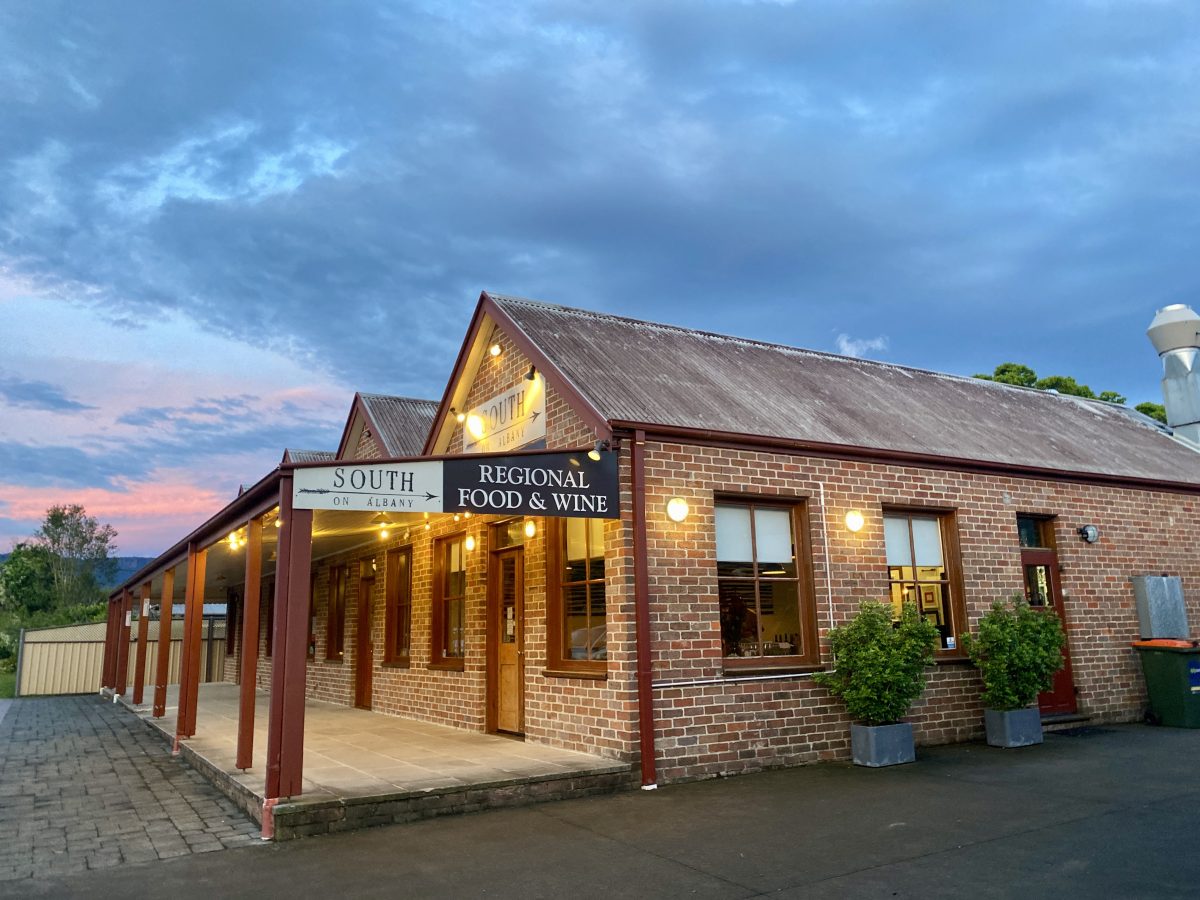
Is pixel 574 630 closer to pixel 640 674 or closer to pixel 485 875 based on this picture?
pixel 640 674

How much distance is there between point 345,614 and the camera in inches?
596

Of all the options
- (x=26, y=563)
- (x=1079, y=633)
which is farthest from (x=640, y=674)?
(x=26, y=563)

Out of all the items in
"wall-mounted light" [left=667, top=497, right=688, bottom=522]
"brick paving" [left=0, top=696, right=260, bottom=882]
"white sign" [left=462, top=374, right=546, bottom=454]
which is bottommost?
"brick paving" [left=0, top=696, right=260, bottom=882]

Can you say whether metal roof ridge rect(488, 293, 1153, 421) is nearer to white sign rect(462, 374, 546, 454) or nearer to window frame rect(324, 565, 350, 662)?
white sign rect(462, 374, 546, 454)

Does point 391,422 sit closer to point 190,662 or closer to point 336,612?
point 336,612

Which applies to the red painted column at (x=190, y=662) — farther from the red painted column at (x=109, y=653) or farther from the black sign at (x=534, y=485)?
the red painted column at (x=109, y=653)

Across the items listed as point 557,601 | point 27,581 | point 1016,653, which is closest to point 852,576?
point 1016,653

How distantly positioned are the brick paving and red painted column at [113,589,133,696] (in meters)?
6.40

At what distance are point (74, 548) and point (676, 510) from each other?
6236 cm

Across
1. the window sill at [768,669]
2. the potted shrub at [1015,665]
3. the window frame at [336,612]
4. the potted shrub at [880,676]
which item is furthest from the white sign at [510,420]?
the window frame at [336,612]

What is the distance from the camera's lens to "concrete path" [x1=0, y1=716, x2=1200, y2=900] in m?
4.69

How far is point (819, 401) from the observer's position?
10.8 metres

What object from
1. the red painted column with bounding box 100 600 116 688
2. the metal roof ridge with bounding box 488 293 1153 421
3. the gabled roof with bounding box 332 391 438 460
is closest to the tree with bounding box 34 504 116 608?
the red painted column with bounding box 100 600 116 688

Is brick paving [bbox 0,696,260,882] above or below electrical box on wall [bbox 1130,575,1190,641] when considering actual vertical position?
below
